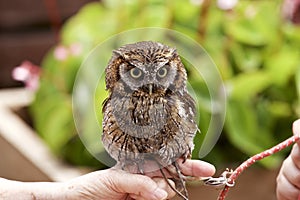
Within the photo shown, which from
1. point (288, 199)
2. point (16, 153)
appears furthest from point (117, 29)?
point (288, 199)

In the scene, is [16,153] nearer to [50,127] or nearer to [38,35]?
[50,127]

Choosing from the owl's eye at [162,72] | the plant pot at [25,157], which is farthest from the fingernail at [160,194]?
the plant pot at [25,157]

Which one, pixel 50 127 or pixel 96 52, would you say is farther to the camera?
pixel 50 127

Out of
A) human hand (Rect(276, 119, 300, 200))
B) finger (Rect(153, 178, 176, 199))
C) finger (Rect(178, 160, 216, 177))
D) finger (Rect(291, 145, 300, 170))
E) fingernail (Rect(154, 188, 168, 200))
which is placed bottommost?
human hand (Rect(276, 119, 300, 200))

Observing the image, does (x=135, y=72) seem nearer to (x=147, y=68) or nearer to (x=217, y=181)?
(x=147, y=68)

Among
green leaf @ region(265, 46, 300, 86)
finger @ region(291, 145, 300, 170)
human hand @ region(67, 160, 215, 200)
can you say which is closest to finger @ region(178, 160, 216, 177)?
human hand @ region(67, 160, 215, 200)

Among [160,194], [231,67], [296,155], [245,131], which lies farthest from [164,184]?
[231,67]

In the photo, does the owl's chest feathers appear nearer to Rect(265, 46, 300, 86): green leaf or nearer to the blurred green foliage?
the blurred green foliage
